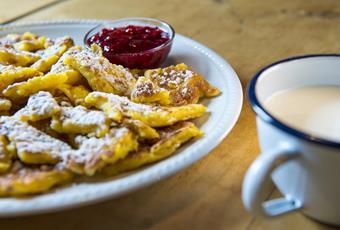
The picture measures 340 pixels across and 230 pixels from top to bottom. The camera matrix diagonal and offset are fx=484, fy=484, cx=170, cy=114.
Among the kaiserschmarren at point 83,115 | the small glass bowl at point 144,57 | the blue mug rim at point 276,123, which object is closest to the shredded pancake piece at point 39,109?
the kaiserschmarren at point 83,115

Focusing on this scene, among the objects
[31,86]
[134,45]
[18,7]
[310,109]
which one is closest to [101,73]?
[31,86]

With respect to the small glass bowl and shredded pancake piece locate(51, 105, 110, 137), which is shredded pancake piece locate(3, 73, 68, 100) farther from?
the small glass bowl

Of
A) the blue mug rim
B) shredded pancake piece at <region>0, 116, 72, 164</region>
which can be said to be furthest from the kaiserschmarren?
the blue mug rim

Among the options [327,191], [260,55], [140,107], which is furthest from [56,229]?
[260,55]

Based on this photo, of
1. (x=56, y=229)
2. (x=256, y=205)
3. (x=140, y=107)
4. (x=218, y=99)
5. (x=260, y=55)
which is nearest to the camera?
(x=256, y=205)

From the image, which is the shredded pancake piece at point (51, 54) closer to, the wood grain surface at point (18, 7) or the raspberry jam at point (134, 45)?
the raspberry jam at point (134, 45)

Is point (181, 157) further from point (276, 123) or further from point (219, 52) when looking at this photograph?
point (219, 52)

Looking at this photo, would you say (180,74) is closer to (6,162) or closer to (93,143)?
(93,143)
